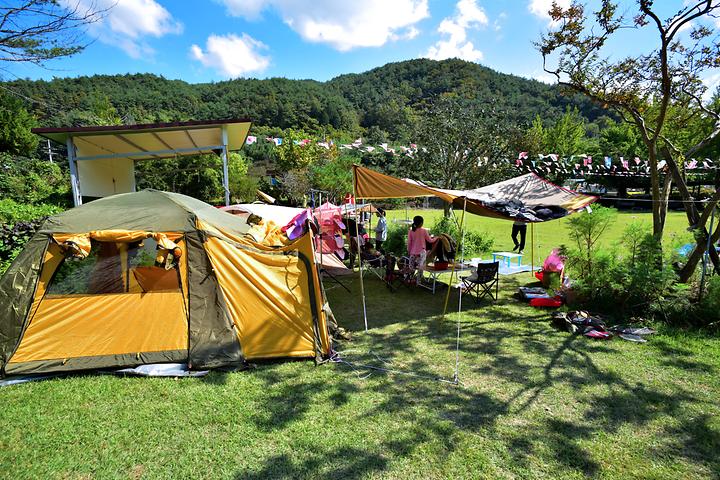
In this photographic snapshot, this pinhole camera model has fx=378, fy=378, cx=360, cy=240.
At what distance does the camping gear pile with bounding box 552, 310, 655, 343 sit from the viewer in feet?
16.5

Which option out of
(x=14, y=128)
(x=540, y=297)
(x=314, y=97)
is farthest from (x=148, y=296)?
(x=314, y=97)

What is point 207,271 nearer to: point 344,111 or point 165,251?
point 165,251

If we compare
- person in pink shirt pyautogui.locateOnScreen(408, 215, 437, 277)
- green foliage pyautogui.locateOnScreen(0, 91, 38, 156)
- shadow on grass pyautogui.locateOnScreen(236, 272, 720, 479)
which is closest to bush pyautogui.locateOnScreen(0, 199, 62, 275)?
shadow on grass pyautogui.locateOnScreen(236, 272, 720, 479)

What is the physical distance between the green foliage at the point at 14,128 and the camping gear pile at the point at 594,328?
33540 millimetres

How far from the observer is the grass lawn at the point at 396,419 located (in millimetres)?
2725

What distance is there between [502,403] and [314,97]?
245 ft

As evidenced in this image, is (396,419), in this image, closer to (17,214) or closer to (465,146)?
(17,214)

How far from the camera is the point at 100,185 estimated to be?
13.0 m

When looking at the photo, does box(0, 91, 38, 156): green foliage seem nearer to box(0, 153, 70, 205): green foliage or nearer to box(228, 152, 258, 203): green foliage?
box(0, 153, 70, 205): green foliage

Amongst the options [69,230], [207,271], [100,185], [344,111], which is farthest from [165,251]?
[344,111]

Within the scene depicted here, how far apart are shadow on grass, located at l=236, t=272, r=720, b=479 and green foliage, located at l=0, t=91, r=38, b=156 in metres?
32.3

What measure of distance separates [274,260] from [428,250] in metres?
3.88

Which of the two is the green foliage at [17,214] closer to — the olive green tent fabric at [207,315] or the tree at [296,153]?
the olive green tent fabric at [207,315]

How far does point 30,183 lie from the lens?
60.4 feet
